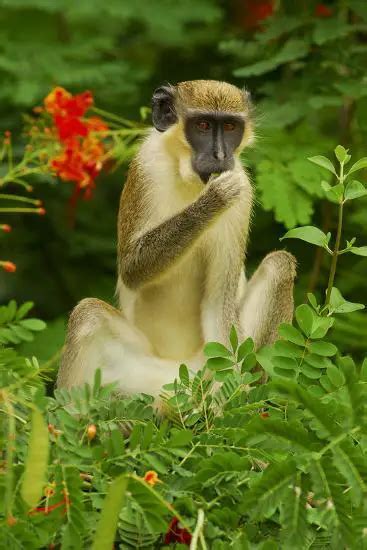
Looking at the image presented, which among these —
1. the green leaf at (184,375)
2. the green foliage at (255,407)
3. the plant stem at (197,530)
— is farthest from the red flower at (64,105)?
the plant stem at (197,530)

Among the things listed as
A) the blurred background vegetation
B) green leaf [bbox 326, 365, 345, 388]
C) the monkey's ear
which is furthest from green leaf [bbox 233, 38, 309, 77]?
green leaf [bbox 326, 365, 345, 388]

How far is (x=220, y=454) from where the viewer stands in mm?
4055

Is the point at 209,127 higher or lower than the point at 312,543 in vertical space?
higher

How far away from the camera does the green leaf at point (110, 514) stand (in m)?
3.31

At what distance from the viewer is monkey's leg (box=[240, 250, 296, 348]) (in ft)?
23.5

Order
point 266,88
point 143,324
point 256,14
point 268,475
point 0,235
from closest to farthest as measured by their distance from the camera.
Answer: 1. point 268,475
2. point 143,324
3. point 266,88
4. point 0,235
5. point 256,14

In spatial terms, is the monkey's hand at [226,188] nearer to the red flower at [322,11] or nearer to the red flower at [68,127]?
the red flower at [68,127]

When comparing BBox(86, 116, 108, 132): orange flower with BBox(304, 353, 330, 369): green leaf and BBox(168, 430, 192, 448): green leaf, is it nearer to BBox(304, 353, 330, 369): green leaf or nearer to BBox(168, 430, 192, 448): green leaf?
BBox(304, 353, 330, 369): green leaf

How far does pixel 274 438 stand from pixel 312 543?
1.34 feet

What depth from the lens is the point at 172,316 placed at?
289 inches

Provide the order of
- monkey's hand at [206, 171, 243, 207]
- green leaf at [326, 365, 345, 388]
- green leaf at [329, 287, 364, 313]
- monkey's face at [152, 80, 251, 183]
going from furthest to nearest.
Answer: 1. monkey's face at [152, 80, 251, 183]
2. monkey's hand at [206, 171, 243, 207]
3. green leaf at [329, 287, 364, 313]
4. green leaf at [326, 365, 345, 388]

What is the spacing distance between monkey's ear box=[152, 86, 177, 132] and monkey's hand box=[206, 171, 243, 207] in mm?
931

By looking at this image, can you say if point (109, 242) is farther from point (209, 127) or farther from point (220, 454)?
point (220, 454)

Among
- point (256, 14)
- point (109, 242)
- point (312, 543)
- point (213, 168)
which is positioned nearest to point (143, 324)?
point (213, 168)
